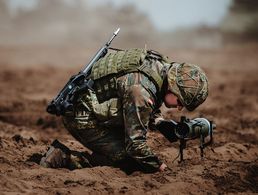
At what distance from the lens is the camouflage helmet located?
5.62 m

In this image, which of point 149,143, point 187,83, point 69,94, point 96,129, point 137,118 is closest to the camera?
point 137,118

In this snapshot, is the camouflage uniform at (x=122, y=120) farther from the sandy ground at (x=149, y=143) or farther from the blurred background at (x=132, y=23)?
the blurred background at (x=132, y=23)

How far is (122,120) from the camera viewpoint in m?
5.79

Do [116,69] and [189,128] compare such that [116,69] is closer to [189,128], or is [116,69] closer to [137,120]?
[137,120]

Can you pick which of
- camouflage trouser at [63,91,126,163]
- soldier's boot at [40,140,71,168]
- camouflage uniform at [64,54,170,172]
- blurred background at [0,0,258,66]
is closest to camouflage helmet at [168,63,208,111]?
camouflage uniform at [64,54,170,172]

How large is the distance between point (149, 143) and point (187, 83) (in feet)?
4.79

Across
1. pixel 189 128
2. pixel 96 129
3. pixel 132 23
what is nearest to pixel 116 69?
pixel 96 129

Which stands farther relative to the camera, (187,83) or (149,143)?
(149,143)

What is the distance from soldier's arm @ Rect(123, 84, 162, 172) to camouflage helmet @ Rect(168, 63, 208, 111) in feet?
1.01

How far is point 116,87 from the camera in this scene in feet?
18.6

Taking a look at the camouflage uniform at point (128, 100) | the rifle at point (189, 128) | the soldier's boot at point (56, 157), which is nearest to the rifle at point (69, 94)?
the camouflage uniform at point (128, 100)

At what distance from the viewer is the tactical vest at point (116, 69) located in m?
5.60

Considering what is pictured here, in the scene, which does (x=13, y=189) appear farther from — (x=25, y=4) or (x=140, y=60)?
(x=25, y=4)

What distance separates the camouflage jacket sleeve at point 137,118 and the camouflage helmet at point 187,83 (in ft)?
0.98
